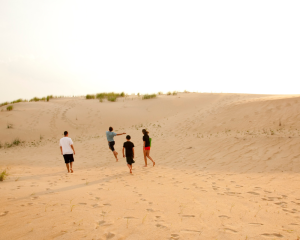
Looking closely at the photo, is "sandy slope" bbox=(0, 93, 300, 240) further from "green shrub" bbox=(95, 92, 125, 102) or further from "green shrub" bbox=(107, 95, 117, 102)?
"green shrub" bbox=(95, 92, 125, 102)

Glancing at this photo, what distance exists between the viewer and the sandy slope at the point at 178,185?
3370 millimetres

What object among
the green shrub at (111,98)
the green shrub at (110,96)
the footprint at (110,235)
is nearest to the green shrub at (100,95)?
the green shrub at (110,96)

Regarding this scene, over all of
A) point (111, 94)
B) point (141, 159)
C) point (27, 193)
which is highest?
point (111, 94)

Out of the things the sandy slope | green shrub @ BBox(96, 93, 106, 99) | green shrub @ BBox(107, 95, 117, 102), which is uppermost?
green shrub @ BBox(96, 93, 106, 99)

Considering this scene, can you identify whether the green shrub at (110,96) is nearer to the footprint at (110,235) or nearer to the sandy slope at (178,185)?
the sandy slope at (178,185)

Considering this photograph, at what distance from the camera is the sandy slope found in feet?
11.1

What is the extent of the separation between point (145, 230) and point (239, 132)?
10.6m

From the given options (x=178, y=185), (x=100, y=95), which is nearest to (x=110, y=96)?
(x=100, y=95)

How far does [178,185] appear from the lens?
620 cm

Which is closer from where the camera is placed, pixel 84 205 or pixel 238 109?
pixel 84 205

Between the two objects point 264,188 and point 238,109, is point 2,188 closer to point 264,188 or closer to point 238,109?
point 264,188

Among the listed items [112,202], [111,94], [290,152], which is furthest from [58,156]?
[111,94]

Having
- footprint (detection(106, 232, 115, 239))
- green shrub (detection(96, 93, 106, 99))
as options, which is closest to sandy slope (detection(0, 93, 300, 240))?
footprint (detection(106, 232, 115, 239))

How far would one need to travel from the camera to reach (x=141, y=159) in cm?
1116
